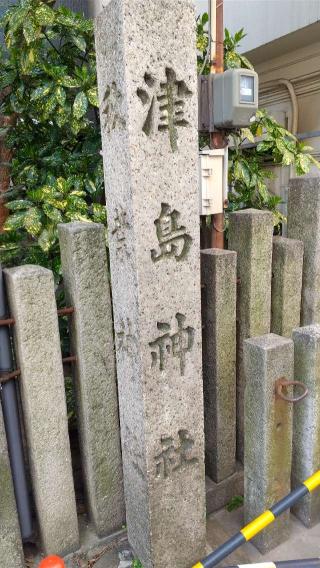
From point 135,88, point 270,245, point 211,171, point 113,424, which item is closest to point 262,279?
point 270,245

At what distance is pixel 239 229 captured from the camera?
8.66ft

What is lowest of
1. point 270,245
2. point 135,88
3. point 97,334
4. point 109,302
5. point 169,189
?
point 97,334

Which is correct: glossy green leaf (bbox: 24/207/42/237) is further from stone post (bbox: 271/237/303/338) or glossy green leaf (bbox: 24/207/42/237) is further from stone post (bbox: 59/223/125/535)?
stone post (bbox: 271/237/303/338)

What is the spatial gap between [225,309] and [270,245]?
20.1 inches

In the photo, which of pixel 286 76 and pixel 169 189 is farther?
pixel 286 76

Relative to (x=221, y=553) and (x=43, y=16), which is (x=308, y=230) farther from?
(x=43, y=16)

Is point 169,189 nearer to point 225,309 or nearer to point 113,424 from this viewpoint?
point 225,309

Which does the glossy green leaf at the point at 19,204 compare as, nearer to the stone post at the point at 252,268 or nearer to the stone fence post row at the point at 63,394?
the stone fence post row at the point at 63,394

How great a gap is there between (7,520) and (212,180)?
2.24 m

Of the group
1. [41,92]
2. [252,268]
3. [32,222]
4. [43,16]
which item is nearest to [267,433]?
[252,268]

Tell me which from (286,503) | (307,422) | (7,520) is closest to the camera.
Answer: (7,520)

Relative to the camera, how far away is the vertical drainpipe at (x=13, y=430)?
6.75 ft

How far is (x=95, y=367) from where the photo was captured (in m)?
2.23

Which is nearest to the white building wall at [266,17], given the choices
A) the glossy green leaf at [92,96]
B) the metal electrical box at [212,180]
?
the metal electrical box at [212,180]
